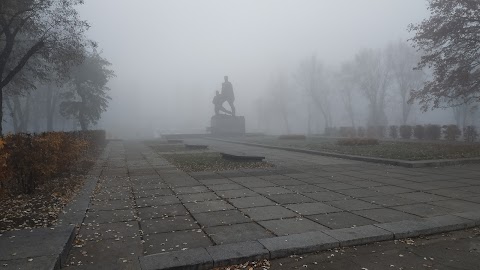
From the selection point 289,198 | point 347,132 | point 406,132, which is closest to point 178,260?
point 289,198

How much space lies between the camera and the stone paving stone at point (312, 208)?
231 inches

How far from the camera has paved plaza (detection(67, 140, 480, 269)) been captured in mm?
4496

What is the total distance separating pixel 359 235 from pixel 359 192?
10.1 ft

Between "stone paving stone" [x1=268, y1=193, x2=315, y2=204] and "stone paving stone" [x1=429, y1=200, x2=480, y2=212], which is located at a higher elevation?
"stone paving stone" [x1=429, y1=200, x2=480, y2=212]

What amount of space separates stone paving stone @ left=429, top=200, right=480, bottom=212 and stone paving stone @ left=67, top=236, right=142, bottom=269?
5591 mm

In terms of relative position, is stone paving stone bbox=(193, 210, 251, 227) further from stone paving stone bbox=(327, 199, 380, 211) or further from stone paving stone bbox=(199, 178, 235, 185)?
stone paving stone bbox=(199, 178, 235, 185)

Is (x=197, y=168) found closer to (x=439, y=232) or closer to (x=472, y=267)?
(x=439, y=232)

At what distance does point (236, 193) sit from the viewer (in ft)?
24.7

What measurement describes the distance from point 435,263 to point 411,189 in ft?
14.1

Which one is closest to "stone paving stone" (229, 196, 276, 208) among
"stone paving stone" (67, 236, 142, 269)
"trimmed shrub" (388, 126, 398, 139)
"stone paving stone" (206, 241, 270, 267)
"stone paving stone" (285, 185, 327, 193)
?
"stone paving stone" (285, 185, 327, 193)

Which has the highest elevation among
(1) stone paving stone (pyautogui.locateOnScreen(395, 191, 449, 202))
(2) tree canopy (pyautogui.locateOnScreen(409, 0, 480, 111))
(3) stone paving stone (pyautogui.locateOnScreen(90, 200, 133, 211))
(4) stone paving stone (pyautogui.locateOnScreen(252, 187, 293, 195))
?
(2) tree canopy (pyautogui.locateOnScreen(409, 0, 480, 111))

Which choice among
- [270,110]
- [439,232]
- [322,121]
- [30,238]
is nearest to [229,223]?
[30,238]

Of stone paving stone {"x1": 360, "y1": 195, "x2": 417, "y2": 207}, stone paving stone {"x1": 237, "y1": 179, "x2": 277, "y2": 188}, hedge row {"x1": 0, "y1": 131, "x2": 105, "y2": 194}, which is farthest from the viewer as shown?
stone paving stone {"x1": 237, "y1": 179, "x2": 277, "y2": 188}

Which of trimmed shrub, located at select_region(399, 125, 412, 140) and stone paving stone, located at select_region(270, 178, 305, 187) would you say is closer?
stone paving stone, located at select_region(270, 178, 305, 187)
